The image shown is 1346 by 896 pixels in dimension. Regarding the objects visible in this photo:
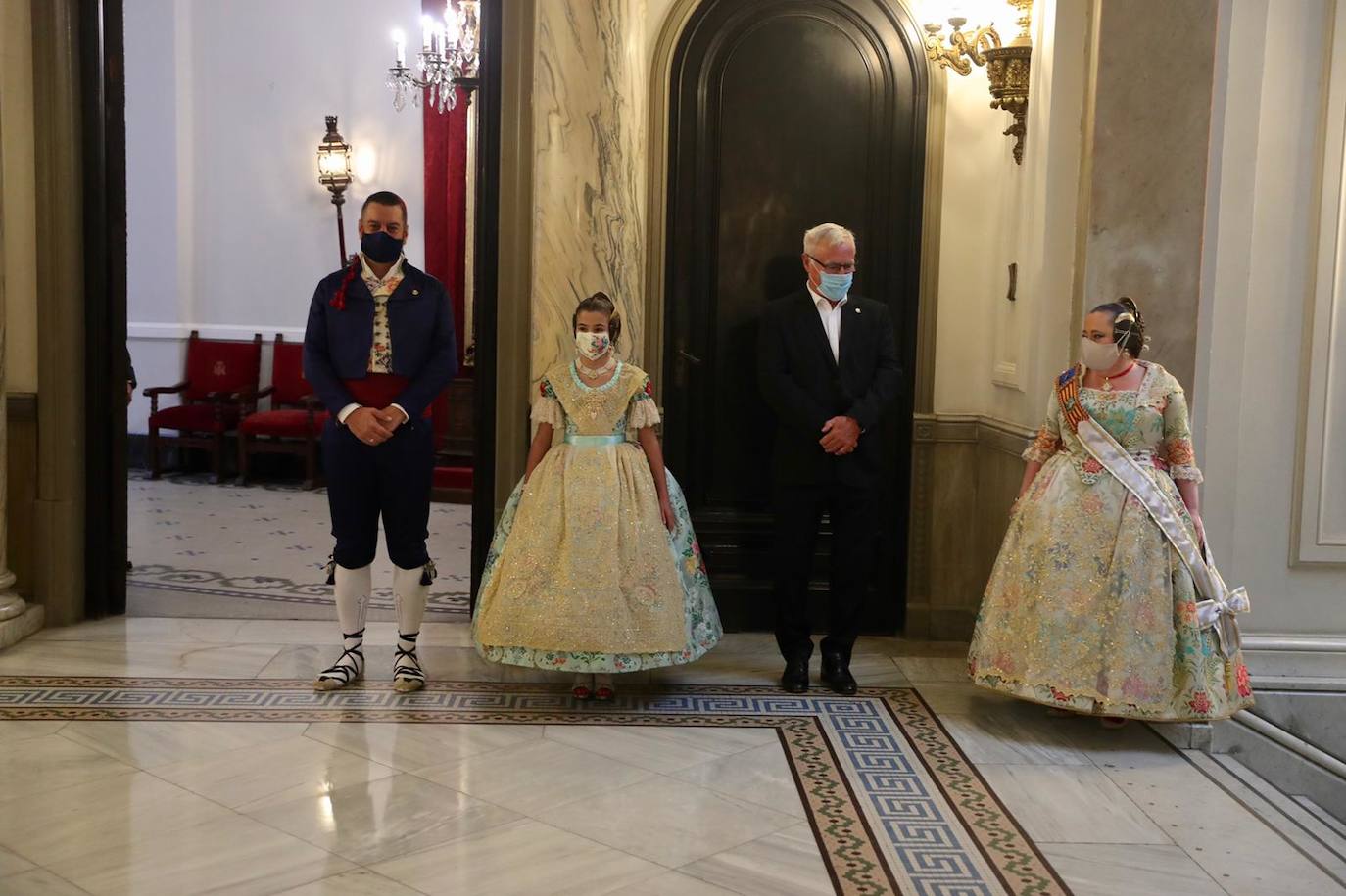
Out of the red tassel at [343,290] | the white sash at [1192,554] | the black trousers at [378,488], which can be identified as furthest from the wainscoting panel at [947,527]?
the red tassel at [343,290]

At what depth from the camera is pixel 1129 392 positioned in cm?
420

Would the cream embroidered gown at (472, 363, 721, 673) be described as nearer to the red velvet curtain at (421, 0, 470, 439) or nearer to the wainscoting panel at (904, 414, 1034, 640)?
the wainscoting panel at (904, 414, 1034, 640)

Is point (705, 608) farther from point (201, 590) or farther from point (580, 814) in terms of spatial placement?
point (201, 590)

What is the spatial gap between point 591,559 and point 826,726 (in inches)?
35.4

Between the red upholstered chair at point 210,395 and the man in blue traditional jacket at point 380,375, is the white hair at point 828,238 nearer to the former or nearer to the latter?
the man in blue traditional jacket at point 380,375

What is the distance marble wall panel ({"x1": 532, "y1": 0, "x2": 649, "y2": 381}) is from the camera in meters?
4.93

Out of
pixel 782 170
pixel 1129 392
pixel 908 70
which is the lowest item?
pixel 1129 392

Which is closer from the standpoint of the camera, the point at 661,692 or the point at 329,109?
the point at 661,692

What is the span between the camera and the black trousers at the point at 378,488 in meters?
4.51

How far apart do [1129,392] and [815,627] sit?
6.08 feet

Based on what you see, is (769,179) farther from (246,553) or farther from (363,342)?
(246,553)

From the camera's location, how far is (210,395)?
31.2 ft

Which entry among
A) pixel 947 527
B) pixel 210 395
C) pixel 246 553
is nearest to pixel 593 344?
pixel 947 527

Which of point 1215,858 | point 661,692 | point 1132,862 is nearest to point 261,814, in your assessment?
point 661,692
